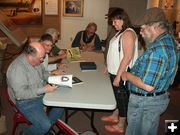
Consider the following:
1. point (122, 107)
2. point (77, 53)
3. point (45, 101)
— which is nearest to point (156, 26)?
point (45, 101)

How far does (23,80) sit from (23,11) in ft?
14.8

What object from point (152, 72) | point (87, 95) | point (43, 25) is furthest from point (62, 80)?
point (43, 25)

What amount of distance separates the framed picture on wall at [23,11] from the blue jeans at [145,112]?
487cm

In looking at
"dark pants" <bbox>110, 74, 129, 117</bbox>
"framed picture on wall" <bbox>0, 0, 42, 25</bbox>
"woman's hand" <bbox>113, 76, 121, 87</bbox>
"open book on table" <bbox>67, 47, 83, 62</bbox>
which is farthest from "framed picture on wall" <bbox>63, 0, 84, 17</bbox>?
"woman's hand" <bbox>113, 76, 121, 87</bbox>

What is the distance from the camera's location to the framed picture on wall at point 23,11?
6062 mm

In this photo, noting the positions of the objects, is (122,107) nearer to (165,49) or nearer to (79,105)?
(79,105)

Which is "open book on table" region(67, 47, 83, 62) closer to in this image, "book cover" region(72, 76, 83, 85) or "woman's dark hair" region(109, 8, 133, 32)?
"book cover" region(72, 76, 83, 85)

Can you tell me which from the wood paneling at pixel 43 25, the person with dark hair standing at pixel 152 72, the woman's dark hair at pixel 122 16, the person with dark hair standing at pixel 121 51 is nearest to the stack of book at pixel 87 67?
the person with dark hair standing at pixel 121 51

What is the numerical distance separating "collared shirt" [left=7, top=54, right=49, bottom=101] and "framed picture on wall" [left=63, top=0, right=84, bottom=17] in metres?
4.39

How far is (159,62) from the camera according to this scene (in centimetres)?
172

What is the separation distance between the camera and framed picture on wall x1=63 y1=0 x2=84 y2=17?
6.34 m

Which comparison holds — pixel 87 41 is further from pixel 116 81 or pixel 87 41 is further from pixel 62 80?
pixel 62 80

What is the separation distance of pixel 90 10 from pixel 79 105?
4.92m

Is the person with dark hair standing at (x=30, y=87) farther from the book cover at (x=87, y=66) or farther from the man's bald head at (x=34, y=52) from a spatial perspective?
the book cover at (x=87, y=66)
